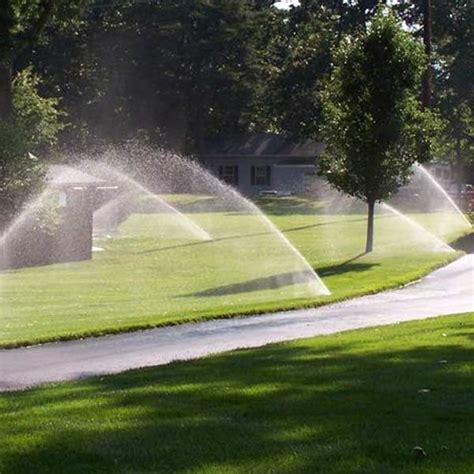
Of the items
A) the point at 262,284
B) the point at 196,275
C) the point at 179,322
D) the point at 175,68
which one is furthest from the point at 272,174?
the point at 179,322

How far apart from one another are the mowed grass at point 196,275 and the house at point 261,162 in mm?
31389

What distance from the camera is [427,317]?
17.5 metres

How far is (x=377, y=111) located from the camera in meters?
29.5

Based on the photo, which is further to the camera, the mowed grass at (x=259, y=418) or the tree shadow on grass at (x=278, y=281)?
the tree shadow on grass at (x=278, y=281)

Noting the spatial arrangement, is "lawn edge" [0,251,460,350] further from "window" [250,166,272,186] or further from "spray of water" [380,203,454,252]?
"window" [250,166,272,186]

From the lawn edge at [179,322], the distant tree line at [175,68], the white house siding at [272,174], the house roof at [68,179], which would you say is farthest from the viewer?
the white house siding at [272,174]

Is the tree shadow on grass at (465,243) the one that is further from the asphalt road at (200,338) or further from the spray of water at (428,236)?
the asphalt road at (200,338)

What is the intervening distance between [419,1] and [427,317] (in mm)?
44724

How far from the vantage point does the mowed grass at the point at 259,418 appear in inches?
249

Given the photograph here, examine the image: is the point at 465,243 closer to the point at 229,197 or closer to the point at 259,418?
the point at 229,197

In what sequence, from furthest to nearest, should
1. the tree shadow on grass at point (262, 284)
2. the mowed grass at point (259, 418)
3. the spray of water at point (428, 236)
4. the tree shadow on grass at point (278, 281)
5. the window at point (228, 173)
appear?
the window at point (228, 173) → the spray of water at point (428, 236) → the tree shadow on grass at point (278, 281) → the tree shadow on grass at point (262, 284) → the mowed grass at point (259, 418)

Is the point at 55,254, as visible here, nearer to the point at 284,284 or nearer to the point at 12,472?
the point at 284,284

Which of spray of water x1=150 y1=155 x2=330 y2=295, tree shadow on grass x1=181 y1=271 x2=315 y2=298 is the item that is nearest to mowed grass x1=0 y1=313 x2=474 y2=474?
tree shadow on grass x1=181 y1=271 x2=315 y2=298

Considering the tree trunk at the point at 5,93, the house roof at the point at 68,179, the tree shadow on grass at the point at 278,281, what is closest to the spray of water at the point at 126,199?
the house roof at the point at 68,179
